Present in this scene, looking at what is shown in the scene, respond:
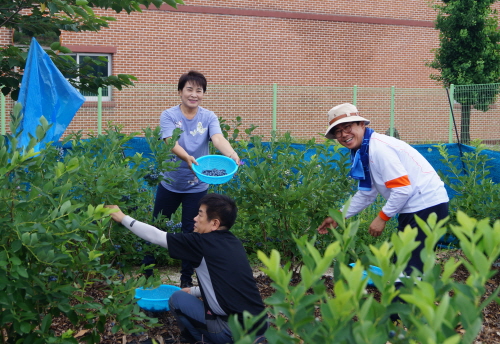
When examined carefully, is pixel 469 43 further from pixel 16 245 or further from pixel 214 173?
pixel 16 245

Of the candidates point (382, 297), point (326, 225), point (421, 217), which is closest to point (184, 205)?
point (326, 225)

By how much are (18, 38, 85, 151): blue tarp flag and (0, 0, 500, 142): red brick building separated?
27.7 feet

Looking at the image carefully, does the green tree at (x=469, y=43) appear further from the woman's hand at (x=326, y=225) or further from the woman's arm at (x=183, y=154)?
the woman's arm at (x=183, y=154)

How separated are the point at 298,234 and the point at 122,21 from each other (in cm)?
1360

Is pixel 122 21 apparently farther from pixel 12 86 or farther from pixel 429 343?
pixel 429 343

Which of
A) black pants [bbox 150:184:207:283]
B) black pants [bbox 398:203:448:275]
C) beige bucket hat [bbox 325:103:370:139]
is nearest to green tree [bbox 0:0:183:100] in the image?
black pants [bbox 150:184:207:283]

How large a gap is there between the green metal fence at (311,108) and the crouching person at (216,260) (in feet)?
32.1

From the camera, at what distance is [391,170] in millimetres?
3633

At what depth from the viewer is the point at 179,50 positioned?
1775 cm

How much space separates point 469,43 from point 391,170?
15.8 m

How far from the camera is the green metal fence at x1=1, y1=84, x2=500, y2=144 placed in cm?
1305

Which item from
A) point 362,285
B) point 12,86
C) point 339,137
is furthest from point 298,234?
point 362,285

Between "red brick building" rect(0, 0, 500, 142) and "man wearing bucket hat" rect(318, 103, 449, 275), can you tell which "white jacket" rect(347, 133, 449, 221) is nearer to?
"man wearing bucket hat" rect(318, 103, 449, 275)

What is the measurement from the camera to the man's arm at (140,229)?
130 inches
